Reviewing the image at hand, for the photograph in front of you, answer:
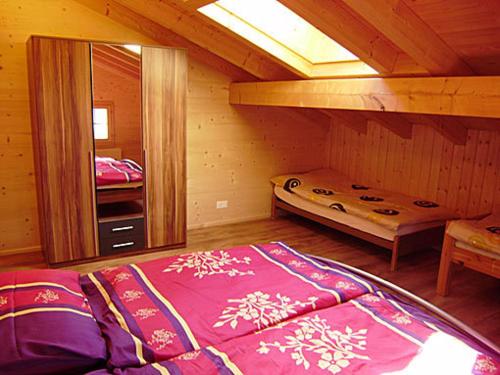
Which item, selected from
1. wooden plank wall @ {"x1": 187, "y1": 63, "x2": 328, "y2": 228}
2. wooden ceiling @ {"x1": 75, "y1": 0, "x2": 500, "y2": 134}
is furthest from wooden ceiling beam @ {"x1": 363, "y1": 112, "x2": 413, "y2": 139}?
wooden plank wall @ {"x1": 187, "y1": 63, "x2": 328, "y2": 228}

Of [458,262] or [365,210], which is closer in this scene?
[458,262]

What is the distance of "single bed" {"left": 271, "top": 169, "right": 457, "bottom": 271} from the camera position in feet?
11.5

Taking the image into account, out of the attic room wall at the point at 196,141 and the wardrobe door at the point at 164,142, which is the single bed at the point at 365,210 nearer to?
the attic room wall at the point at 196,141

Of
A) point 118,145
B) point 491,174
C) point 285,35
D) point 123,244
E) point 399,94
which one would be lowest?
point 123,244

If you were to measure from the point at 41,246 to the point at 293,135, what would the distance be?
116 inches

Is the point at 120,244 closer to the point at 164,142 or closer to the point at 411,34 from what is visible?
the point at 164,142

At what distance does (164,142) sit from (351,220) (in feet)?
6.03

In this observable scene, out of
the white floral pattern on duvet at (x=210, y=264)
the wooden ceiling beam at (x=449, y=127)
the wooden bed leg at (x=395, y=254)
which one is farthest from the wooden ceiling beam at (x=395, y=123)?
the white floral pattern on duvet at (x=210, y=264)

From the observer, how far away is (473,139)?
12.3ft

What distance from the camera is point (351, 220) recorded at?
3857 millimetres

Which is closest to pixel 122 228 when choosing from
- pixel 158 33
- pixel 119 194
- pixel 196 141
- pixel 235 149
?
pixel 119 194

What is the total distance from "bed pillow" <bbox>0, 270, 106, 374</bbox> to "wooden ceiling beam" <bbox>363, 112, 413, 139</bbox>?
10.5 feet

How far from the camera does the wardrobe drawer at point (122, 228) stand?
3.47 meters

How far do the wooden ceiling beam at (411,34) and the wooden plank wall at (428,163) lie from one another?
4.04 ft
